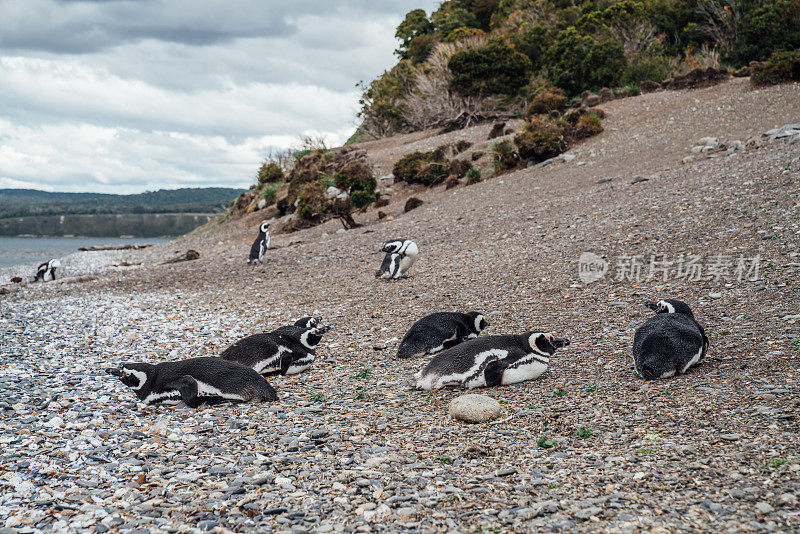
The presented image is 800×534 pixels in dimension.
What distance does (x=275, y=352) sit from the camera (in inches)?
278

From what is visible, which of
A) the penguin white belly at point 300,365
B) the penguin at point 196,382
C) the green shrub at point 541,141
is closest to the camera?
the penguin at point 196,382

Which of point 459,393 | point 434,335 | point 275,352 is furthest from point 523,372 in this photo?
point 275,352

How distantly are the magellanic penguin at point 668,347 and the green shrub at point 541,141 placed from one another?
17186mm

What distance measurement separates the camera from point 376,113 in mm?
41594

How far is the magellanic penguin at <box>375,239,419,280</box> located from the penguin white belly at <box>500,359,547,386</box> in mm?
6366

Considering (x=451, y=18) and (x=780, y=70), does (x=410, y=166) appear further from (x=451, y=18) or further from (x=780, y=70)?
(x=451, y=18)

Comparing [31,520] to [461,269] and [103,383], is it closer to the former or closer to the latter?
[103,383]

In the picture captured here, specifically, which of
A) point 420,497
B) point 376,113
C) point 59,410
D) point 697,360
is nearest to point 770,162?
point 697,360

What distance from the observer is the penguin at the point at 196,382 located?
19.3 ft

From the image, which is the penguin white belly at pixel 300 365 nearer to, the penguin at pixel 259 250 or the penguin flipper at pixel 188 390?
the penguin flipper at pixel 188 390

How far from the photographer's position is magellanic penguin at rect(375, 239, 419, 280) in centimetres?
1238

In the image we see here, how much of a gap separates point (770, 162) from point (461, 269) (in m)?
7.70

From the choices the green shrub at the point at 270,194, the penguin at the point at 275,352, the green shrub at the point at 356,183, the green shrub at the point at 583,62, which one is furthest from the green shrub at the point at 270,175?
the penguin at the point at 275,352

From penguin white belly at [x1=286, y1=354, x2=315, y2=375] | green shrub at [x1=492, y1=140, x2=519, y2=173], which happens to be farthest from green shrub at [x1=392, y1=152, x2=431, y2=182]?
penguin white belly at [x1=286, y1=354, x2=315, y2=375]
